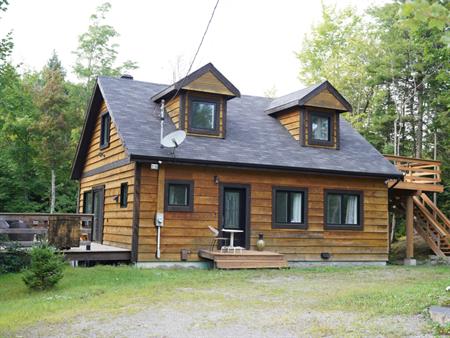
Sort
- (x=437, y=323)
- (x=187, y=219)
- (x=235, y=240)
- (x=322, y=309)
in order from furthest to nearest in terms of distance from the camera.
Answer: (x=235, y=240) → (x=187, y=219) → (x=322, y=309) → (x=437, y=323)

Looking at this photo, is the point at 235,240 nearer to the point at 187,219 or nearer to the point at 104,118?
the point at 187,219

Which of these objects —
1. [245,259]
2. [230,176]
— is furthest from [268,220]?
[245,259]

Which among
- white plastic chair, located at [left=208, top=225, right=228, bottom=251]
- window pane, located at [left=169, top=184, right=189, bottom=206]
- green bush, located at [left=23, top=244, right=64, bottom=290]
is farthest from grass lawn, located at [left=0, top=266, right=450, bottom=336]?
window pane, located at [left=169, top=184, right=189, bottom=206]

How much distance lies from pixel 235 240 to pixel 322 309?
277 inches

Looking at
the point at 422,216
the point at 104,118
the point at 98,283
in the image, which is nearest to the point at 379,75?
the point at 422,216

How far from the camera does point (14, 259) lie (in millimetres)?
11711

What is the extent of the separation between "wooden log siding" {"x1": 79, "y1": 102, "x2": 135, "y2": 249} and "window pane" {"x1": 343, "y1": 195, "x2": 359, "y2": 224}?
21.4ft

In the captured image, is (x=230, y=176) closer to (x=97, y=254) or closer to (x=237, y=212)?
(x=237, y=212)

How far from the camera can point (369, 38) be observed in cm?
3088

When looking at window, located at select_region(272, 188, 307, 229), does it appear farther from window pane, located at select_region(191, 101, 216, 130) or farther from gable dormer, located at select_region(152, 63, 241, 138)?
window pane, located at select_region(191, 101, 216, 130)

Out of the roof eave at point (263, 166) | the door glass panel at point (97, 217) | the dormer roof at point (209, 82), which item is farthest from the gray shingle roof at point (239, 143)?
the door glass panel at point (97, 217)

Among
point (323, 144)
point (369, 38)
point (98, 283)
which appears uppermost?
point (369, 38)

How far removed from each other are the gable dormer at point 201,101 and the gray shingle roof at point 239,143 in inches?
13.5

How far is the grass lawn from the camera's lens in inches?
245
